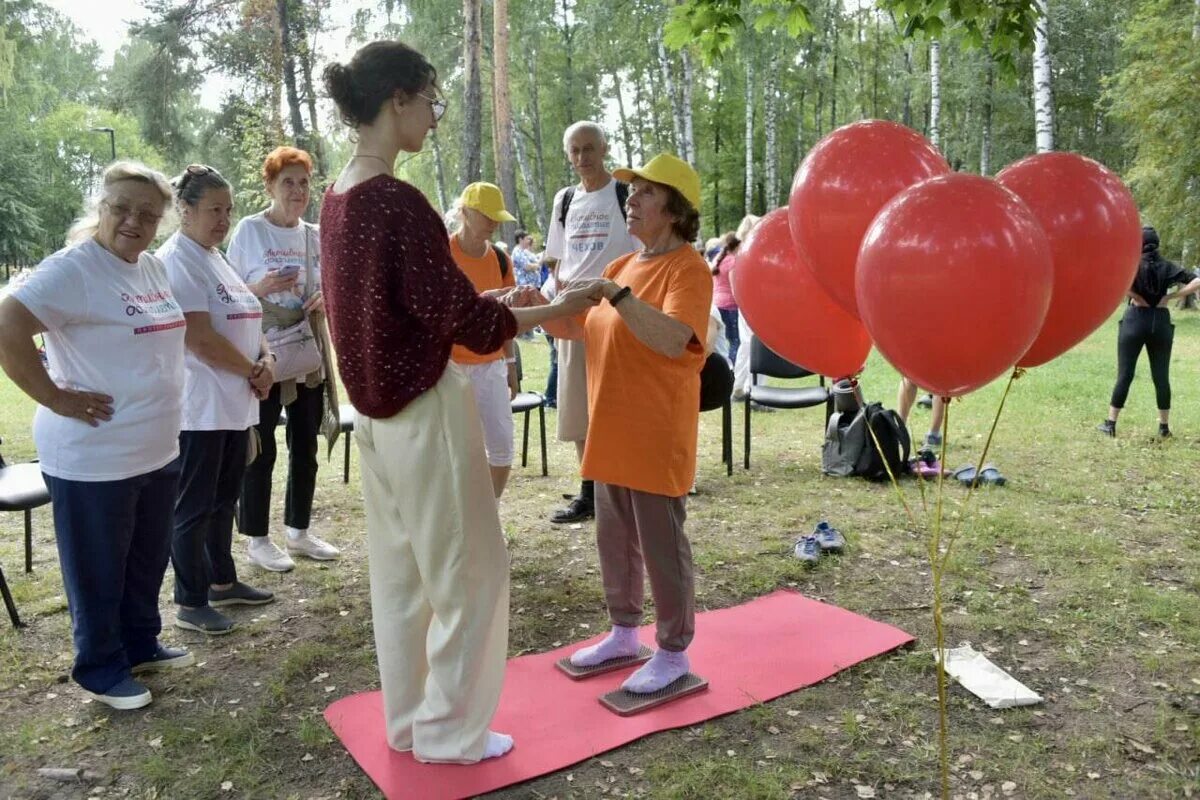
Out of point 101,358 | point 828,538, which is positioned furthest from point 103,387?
point 828,538

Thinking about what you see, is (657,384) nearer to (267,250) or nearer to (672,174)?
(672,174)

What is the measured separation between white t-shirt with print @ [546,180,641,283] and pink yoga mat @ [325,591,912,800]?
1.82 metres

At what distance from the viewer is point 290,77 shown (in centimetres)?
1661

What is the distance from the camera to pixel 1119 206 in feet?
7.65

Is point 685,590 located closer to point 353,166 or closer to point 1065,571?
point 353,166

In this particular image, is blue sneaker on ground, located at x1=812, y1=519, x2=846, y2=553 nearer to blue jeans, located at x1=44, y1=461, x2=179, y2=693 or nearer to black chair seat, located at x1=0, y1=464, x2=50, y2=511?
blue jeans, located at x1=44, y1=461, x2=179, y2=693

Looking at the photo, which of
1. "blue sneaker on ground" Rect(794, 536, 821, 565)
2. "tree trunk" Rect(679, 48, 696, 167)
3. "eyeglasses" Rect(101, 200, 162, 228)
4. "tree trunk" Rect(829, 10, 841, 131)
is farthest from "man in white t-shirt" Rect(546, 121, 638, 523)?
"tree trunk" Rect(829, 10, 841, 131)

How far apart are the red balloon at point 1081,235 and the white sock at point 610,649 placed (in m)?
1.75

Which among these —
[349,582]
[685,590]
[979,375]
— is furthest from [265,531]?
[979,375]

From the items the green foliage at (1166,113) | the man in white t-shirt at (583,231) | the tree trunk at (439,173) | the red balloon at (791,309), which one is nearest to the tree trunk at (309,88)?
the tree trunk at (439,173)

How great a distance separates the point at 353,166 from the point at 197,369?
1627 mm

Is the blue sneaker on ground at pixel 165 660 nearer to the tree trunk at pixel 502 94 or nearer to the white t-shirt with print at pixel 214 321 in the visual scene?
the white t-shirt with print at pixel 214 321

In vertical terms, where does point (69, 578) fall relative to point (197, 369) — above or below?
below

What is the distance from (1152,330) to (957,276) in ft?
20.3
